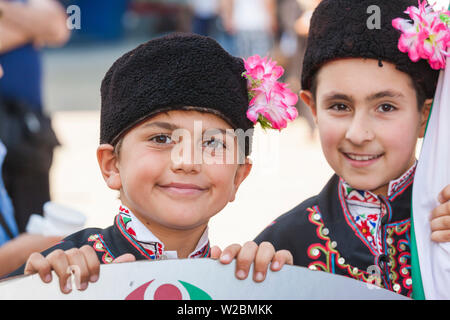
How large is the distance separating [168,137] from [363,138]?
1.71 ft

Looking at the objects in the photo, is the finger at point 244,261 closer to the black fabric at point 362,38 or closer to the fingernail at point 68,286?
the fingernail at point 68,286

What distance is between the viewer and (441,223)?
64.3 inches

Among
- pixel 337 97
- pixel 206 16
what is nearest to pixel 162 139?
pixel 337 97

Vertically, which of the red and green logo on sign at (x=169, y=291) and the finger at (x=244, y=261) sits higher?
the finger at (x=244, y=261)

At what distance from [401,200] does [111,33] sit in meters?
11.3

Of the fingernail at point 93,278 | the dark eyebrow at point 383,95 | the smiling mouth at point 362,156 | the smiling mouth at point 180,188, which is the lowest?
the fingernail at point 93,278

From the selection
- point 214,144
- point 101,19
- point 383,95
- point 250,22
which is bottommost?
point 214,144

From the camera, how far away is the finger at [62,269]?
1.25 meters

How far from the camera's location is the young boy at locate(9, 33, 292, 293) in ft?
5.22

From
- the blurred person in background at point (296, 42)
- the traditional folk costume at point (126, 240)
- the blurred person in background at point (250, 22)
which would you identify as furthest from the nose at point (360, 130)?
the blurred person in background at point (250, 22)

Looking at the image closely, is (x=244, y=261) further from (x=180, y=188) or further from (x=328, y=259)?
(x=328, y=259)

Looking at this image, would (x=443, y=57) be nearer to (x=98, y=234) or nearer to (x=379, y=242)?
(x=379, y=242)

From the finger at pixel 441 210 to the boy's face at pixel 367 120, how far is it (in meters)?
0.19

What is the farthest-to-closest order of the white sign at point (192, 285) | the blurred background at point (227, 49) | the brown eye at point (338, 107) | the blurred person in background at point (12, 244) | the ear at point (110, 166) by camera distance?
the blurred background at point (227, 49) → the blurred person in background at point (12, 244) → the brown eye at point (338, 107) → the ear at point (110, 166) → the white sign at point (192, 285)
